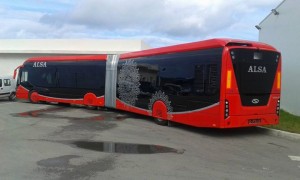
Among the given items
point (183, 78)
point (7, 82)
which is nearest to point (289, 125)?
point (183, 78)

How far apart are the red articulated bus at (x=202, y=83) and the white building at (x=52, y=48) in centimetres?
1401

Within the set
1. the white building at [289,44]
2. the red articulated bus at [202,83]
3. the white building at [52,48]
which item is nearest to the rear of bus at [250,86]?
the red articulated bus at [202,83]

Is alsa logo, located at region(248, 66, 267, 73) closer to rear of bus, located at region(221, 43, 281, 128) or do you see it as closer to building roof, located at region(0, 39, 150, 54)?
rear of bus, located at region(221, 43, 281, 128)

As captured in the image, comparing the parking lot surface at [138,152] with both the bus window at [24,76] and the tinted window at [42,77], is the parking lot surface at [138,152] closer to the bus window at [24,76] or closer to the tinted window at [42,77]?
the tinted window at [42,77]

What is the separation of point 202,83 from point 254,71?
1.63m

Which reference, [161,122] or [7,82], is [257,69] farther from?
[7,82]

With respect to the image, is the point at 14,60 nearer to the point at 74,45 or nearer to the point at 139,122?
the point at 74,45

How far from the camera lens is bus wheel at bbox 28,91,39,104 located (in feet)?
85.4

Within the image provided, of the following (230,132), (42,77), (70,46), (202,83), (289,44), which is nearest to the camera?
(202,83)

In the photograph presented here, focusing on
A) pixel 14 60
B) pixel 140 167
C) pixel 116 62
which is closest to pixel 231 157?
pixel 140 167

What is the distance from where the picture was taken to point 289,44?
68.9 feet

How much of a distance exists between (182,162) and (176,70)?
243 inches

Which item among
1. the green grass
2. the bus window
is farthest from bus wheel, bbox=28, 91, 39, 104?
the green grass

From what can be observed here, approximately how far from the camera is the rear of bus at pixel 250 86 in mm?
12516
